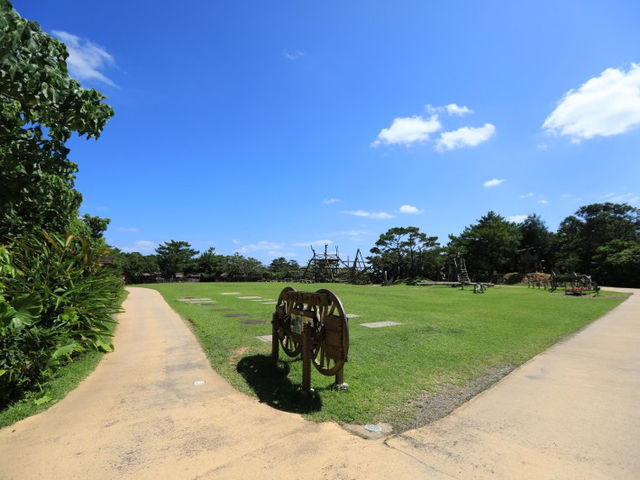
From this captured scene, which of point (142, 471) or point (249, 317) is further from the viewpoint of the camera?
point (249, 317)

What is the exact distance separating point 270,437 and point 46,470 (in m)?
1.69

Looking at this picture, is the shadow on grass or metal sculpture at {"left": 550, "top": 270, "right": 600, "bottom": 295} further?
metal sculpture at {"left": 550, "top": 270, "right": 600, "bottom": 295}

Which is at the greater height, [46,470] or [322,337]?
[322,337]

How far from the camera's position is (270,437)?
3.09m

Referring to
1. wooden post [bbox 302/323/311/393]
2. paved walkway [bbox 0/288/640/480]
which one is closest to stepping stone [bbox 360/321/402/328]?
paved walkway [bbox 0/288/640/480]

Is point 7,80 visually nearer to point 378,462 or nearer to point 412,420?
point 378,462

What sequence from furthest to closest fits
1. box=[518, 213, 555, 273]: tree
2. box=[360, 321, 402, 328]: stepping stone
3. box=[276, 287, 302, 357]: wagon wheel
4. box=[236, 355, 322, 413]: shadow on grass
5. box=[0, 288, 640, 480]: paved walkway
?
box=[518, 213, 555, 273]: tree, box=[360, 321, 402, 328]: stepping stone, box=[276, 287, 302, 357]: wagon wheel, box=[236, 355, 322, 413]: shadow on grass, box=[0, 288, 640, 480]: paved walkway

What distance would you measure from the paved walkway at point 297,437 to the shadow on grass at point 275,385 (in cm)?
21

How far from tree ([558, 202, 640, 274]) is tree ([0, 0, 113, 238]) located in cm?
4483

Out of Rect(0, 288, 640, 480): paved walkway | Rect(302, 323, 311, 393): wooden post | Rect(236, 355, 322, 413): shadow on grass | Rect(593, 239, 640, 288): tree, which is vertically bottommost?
Rect(0, 288, 640, 480): paved walkway

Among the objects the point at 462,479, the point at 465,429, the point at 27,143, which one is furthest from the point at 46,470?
the point at 27,143

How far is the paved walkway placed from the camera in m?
2.58

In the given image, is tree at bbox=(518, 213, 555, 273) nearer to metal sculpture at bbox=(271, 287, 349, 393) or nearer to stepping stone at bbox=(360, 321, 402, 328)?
stepping stone at bbox=(360, 321, 402, 328)

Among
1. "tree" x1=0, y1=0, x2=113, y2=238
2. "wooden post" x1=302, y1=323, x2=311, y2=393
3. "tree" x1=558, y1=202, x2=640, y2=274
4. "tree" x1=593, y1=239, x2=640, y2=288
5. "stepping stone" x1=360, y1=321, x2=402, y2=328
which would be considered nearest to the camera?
"tree" x1=0, y1=0, x2=113, y2=238
